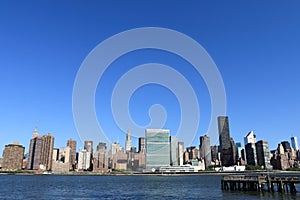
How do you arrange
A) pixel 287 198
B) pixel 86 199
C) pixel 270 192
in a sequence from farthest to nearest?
1. pixel 270 192
2. pixel 86 199
3. pixel 287 198

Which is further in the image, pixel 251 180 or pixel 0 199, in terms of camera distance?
pixel 251 180

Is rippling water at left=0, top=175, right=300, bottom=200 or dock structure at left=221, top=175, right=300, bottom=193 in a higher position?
dock structure at left=221, top=175, right=300, bottom=193

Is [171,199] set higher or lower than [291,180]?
lower

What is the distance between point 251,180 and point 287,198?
10.6 metres

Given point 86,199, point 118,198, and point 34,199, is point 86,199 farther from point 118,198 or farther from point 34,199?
point 34,199

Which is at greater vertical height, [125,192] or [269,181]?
[269,181]

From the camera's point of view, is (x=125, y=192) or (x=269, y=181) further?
(x=125, y=192)

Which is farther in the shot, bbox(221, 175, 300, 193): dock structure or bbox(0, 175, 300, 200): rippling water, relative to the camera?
bbox(0, 175, 300, 200): rippling water

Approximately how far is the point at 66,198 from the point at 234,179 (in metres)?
37.7

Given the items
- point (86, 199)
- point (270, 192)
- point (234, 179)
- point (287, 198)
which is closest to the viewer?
point (287, 198)

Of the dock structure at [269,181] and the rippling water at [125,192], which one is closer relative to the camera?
the dock structure at [269,181]

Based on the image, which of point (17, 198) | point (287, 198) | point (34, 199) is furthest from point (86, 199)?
point (287, 198)

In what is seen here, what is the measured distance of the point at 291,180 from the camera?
54.8m

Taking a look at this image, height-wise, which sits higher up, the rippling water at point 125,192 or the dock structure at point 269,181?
the dock structure at point 269,181
